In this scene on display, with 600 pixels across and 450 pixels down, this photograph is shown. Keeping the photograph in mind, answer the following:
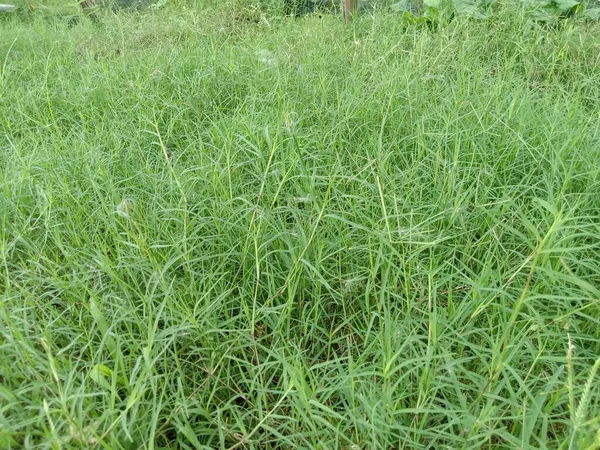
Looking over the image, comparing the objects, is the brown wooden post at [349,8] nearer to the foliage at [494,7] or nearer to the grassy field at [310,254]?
the foliage at [494,7]

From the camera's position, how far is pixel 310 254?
5.35 ft

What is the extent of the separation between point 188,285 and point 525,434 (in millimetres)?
997

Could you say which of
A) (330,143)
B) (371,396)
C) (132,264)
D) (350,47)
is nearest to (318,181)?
(330,143)

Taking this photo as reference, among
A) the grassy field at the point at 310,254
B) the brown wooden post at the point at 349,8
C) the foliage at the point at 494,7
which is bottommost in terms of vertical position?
the grassy field at the point at 310,254

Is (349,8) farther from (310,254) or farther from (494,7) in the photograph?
(310,254)

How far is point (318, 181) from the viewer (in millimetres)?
1989

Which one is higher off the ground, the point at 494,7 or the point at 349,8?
the point at 349,8

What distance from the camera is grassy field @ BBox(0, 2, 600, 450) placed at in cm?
117

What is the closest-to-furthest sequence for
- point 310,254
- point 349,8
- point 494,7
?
1. point 310,254
2. point 494,7
3. point 349,8

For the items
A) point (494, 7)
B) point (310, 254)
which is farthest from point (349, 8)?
point (310, 254)

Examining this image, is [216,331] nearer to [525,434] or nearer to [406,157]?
[525,434]

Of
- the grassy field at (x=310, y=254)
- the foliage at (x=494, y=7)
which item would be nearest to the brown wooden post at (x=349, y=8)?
the foliage at (x=494, y=7)

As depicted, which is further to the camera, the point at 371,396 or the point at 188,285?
the point at 188,285

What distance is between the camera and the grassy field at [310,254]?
1.17 metres
